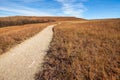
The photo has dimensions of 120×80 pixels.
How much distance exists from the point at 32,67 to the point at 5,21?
91462 millimetres

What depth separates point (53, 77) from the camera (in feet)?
24.8

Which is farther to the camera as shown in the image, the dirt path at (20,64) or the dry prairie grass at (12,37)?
the dry prairie grass at (12,37)

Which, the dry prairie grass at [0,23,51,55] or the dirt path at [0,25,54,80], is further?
the dry prairie grass at [0,23,51,55]

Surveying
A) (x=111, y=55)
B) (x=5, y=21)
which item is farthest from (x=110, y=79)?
(x=5, y=21)

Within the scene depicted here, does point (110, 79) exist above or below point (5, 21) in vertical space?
above

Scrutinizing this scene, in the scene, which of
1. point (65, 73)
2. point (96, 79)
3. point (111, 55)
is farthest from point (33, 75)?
point (111, 55)

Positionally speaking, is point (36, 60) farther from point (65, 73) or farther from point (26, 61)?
point (65, 73)

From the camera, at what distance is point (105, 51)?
1162 centimetres

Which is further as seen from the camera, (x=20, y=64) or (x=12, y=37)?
(x=12, y=37)

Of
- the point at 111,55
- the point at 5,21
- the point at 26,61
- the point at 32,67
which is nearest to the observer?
the point at 32,67

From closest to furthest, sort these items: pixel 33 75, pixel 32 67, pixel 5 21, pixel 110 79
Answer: pixel 110 79, pixel 33 75, pixel 32 67, pixel 5 21

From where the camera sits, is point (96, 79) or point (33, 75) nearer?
point (96, 79)

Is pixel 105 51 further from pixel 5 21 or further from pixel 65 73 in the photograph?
pixel 5 21

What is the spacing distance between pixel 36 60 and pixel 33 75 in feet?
7.46
